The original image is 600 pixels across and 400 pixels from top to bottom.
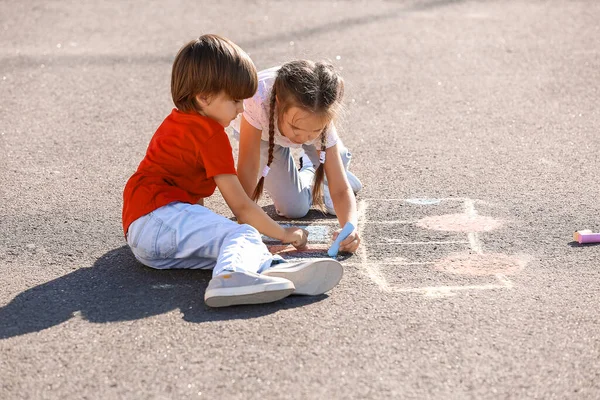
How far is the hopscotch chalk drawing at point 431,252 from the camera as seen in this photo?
Answer: 3537 millimetres

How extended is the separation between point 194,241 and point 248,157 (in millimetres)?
554

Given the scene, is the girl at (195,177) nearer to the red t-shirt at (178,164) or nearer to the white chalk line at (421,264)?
the red t-shirt at (178,164)

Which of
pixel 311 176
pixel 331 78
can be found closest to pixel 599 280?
pixel 331 78

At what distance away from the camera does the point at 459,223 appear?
418 cm

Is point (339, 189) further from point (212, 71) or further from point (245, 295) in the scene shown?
point (245, 295)

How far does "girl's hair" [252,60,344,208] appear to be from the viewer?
3664 millimetres

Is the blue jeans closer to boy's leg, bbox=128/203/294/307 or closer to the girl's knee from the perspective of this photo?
boy's leg, bbox=128/203/294/307

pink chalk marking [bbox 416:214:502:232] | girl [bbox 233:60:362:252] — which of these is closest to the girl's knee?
girl [bbox 233:60:362:252]

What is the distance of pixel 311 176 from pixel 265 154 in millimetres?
391

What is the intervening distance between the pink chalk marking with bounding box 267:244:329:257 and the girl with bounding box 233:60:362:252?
95mm

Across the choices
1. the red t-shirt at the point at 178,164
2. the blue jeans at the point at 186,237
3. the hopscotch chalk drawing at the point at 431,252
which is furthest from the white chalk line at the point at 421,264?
the red t-shirt at the point at 178,164

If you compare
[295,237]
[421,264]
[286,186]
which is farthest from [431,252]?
[286,186]

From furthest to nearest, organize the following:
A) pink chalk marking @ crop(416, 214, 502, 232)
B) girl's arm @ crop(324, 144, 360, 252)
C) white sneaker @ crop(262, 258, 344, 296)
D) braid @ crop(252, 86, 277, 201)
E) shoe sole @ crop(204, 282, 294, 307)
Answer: pink chalk marking @ crop(416, 214, 502, 232)
girl's arm @ crop(324, 144, 360, 252)
braid @ crop(252, 86, 277, 201)
white sneaker @ crop(262, 258, 344, 296)
shoe sole @ crop(204, 282, 294, 307)

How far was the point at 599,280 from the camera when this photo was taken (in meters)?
3.53
